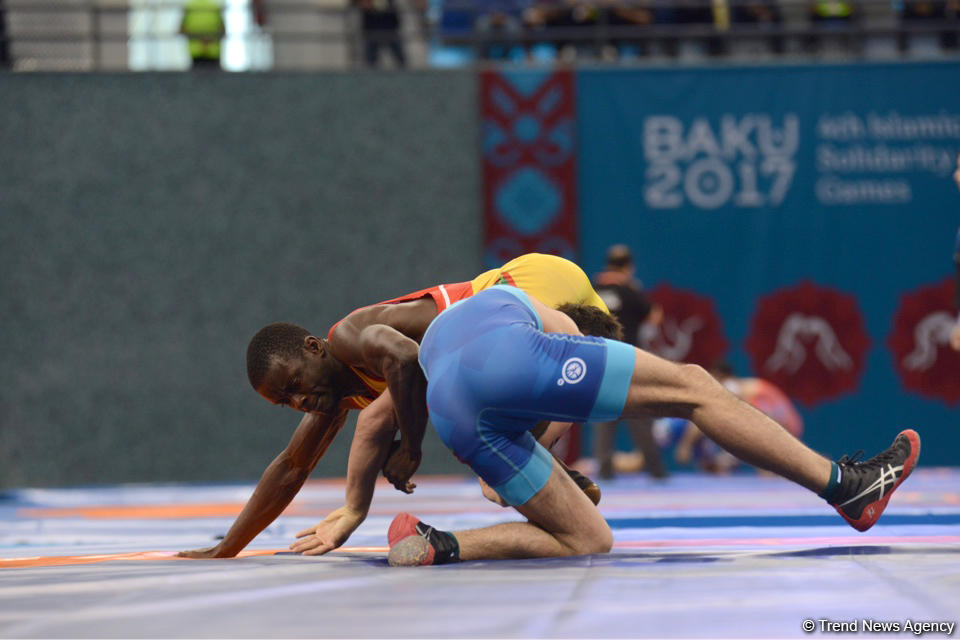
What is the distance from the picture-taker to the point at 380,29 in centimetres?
921

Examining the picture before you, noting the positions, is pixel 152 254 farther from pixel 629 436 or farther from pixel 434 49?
pixel 629 436

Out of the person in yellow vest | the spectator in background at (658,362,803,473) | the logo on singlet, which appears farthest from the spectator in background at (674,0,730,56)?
the logo on singlet

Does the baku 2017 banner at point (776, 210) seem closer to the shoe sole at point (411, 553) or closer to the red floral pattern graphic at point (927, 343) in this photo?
the red floral pattern graphic at point (927, 343)

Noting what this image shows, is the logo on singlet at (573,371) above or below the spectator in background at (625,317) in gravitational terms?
above

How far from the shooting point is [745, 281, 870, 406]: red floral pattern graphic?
8.81 meters

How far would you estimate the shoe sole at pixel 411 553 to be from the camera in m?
2.87

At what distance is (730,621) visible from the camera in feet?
6.43

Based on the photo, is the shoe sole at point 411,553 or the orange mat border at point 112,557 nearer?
the shoe sole at point 411,553

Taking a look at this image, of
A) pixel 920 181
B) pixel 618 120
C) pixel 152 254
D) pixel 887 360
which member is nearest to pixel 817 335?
pixel 887 360

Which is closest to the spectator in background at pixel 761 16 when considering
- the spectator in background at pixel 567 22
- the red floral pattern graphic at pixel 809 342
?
the spectator in background at pixel 567 22

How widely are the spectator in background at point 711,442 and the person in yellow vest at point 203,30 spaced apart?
4.72 meters

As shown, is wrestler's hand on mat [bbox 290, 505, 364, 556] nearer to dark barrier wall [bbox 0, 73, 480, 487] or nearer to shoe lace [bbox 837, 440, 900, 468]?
shoe lace [bbox 837, 440, 900, 468]

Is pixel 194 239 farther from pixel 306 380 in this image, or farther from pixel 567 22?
pixel 306 380

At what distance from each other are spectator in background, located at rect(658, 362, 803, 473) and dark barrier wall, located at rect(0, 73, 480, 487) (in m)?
1.81
